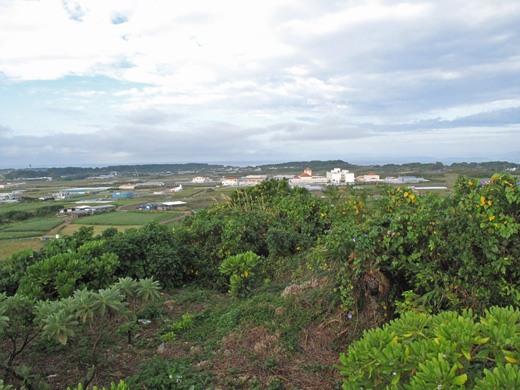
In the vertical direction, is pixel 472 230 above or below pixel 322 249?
above

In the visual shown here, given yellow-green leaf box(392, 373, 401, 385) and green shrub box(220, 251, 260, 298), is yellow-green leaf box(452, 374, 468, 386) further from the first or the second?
green shrub box(220, 251, 260, 298)

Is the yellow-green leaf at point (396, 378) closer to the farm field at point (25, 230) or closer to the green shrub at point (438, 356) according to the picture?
the green shrub at point (438, 356)

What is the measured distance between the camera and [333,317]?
3.85m

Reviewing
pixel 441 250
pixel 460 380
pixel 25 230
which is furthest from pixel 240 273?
pixel 25 230

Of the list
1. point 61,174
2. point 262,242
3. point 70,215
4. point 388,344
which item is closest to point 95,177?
point 61,174

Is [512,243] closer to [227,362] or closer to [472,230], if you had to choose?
[472,230]

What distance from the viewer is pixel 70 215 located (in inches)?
1077

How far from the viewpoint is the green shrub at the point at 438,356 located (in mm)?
1553

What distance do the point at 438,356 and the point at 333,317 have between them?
234 centimetres

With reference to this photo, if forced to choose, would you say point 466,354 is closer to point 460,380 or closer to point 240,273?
point 460,380

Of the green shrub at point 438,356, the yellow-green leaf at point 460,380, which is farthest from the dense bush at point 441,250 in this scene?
the yellow-green leaf at point 460,380

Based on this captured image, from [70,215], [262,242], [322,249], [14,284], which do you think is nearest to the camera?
[322,249]

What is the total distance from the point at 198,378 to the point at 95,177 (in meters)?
98.9

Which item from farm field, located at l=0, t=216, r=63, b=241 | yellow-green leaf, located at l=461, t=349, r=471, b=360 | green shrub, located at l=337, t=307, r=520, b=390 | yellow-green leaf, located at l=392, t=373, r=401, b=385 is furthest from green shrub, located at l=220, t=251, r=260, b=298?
farm field, located at l=0, t=216, r=63, b=241
